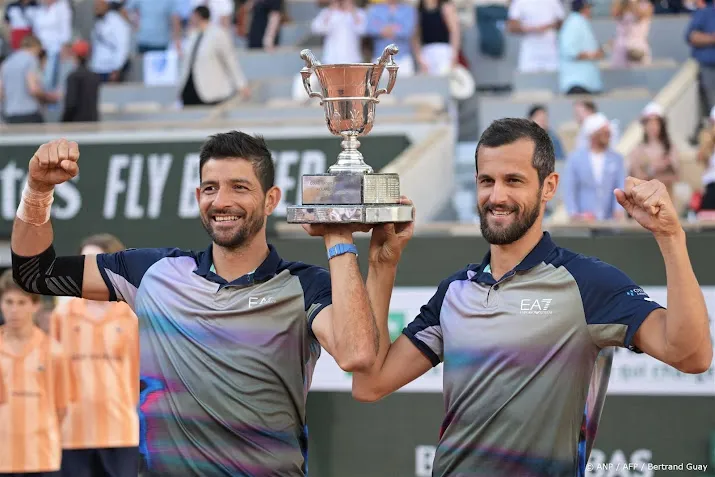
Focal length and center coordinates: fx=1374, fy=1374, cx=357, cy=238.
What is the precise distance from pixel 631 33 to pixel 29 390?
8.90 meters

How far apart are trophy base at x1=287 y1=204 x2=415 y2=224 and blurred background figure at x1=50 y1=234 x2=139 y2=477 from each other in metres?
4.14

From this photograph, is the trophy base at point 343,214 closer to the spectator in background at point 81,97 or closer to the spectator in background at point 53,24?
the spectator in background at point 81,97

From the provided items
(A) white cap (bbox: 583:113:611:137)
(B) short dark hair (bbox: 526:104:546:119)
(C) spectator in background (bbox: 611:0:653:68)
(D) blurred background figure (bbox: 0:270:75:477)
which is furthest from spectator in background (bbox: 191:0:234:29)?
(D) blurred background figure (bbox: 0:270:75:477)

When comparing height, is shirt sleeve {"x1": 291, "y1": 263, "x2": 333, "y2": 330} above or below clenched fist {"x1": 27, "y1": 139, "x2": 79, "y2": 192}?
below

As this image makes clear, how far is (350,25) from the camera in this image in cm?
1510

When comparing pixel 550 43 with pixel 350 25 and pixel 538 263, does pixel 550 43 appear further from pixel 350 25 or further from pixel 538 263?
pixel 538 263

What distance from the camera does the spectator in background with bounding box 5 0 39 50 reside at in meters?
17.1

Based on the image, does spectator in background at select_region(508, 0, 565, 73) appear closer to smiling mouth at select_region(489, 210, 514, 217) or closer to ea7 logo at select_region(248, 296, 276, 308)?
ea7 logo at select_region(248, 296, 276, 308)

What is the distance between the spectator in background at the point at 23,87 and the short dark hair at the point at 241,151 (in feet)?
32.4

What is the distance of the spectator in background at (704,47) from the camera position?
14.3m

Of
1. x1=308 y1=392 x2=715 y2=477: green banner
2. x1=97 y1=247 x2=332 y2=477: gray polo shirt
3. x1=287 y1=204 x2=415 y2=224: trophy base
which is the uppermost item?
x1=287 y1=204 x2=415 y2=224: trophy base

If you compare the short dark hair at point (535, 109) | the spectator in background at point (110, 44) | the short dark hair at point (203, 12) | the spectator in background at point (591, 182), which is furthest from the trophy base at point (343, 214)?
the spectator in background at point (110, 44)

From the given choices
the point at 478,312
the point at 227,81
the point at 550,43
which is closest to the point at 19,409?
the point at 478,312

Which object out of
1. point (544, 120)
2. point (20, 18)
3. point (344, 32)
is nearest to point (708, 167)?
point (544, 120)
